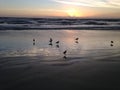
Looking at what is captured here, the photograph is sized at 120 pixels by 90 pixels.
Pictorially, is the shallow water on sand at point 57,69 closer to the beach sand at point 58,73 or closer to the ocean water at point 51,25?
the beach sand at point 58,73

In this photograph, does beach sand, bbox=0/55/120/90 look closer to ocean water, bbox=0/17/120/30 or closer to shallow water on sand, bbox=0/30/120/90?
shallow water on sand, bbox=0/30/120/90

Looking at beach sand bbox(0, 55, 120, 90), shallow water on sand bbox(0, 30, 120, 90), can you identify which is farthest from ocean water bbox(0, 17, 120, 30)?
beach sand bbox(0, 55, 120, 90)

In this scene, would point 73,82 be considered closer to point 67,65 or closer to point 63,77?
point 63,77

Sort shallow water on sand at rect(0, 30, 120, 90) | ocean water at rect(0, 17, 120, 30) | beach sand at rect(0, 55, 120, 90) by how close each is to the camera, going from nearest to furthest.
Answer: beach sand at rect(0, 55, 120, 90) < shallow water on sand at rect(0, 30, 120, 90) < ocean water at rect(0, 17, 120, 30)

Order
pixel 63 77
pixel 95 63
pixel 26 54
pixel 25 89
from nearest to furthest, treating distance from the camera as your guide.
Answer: pixel 25 89 → pixel 63 77 → pixel 95 63 → pixel 26 54

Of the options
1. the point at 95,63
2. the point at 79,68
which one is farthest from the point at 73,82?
the point at 95,63

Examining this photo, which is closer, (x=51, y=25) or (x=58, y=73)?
(x=58, y=73)

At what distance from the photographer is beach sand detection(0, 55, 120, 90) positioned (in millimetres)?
8711

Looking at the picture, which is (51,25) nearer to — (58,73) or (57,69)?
(57,69)

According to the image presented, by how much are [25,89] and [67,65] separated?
3.88 meters

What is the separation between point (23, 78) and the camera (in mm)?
9438

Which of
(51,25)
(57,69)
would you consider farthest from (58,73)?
(51,25)

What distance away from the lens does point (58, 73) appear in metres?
10.3

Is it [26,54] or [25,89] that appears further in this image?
[26,54]
